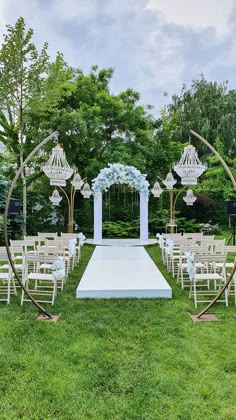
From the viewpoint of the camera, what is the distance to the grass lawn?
8.23ft

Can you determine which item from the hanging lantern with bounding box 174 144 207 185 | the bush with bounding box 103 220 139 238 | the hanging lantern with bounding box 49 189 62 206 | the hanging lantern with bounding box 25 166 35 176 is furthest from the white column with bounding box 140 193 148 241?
the hanging lantern with bounding box 25 166 35 176

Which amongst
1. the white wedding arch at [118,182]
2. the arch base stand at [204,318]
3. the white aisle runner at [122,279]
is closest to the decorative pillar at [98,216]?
the white wedding arch at [118,182]

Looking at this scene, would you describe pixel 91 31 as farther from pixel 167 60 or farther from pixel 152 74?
pixel 152 74

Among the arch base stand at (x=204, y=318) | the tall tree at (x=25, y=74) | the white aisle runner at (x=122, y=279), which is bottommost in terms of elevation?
the arch base stand at (x=204, y=318)

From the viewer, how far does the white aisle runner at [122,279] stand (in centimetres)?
535

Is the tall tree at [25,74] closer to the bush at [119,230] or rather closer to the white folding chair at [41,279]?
the bush at [119,230]

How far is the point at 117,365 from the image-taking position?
3.14 meters

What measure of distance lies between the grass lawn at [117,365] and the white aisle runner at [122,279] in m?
0.60

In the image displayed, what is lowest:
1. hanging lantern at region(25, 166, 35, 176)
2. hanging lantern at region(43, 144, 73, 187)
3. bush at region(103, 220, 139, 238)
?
bush at region(103, 220, 139, 238)

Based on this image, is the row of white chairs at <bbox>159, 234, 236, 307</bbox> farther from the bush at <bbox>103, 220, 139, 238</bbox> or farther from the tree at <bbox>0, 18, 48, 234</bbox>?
the tree at <bbox>0, 18, 48, 234</bbox>

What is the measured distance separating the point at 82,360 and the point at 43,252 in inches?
130

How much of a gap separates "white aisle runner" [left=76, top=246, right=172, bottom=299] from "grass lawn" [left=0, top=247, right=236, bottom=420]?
0.60 m

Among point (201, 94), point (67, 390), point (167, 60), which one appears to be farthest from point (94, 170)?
point (67, 390)

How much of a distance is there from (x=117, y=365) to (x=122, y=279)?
3006 millimetres
